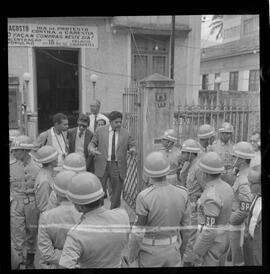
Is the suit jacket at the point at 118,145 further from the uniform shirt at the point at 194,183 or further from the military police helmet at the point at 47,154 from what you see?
the uniform shirt at the point at 194,183

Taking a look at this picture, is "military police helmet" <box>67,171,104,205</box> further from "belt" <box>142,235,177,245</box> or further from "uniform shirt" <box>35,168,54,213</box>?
"belt" <box>142,235,177,245</box>

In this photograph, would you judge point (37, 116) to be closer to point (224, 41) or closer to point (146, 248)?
point (146, 248)

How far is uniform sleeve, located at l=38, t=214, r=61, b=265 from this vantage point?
240 centimetres

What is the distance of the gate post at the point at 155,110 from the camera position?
255 cm

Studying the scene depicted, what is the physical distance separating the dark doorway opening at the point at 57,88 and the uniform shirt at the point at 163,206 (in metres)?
0.74

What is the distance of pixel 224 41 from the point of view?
2744 mm

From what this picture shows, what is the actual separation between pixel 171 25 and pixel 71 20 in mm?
695

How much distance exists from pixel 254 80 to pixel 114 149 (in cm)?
110

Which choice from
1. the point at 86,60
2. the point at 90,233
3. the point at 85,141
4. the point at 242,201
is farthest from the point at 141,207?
the point at 86,60

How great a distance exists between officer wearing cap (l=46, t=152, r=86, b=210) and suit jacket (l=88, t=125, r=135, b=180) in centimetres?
12

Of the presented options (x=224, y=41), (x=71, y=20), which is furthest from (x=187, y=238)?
(x=71, y=20)

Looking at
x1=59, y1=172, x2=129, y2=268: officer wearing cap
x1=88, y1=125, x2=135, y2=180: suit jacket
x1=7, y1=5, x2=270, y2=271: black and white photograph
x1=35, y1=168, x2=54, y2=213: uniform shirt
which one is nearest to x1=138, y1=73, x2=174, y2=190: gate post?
x1=7, y1=5, x2=270, y2=271: black and white photograph

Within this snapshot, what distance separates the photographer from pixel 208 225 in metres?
2.52

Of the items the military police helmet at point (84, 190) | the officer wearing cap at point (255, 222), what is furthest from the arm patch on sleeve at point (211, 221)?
the military police helmet at point (84, 190)
